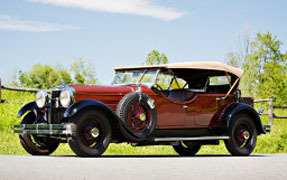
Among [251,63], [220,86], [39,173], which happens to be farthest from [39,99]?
[251,63]

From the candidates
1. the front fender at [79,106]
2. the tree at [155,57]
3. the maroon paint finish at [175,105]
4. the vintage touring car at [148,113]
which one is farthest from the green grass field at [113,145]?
the tree at [155,57]

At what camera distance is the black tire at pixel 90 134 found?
24.4 feet

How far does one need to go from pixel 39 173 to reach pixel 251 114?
6111 millimetres

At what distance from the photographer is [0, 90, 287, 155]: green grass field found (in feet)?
40.5

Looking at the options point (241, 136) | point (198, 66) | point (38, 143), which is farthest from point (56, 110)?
point (241, 136)

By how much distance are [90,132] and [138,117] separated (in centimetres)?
112

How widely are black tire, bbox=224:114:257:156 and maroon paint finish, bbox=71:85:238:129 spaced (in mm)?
406

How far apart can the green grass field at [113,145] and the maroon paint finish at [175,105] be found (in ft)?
9.73

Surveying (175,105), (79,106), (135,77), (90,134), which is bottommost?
(90,134)

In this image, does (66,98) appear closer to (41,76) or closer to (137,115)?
(137,115)

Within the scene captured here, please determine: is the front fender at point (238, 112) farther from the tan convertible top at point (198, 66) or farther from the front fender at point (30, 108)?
the front fender at point (30, 108)

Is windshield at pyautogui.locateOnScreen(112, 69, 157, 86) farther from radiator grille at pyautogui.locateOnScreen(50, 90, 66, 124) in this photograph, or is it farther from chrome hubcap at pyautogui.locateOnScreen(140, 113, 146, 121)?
radiator grille at pyautogui.locateOnScreen(50, 90, 66, 124)

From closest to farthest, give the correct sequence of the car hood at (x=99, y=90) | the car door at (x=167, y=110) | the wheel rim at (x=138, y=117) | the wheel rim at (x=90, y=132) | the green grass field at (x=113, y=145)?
the wheel rim at (x=90, y=132)
the car hood at (x=99, y=90)
the wheel rim at (x=138, y=117)
the car door at (x=167, y=110)
the green grass field at (x=113, y=145)

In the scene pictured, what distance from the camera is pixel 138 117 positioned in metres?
8.43
